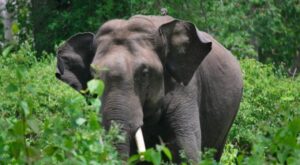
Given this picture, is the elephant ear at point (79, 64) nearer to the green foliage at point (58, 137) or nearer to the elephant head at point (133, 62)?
the elephant head at point (133, 62)

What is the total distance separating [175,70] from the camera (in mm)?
11594

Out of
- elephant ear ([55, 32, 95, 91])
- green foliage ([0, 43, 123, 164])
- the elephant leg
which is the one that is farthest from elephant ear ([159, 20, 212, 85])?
green foliage ([0, 43, 123, 164])

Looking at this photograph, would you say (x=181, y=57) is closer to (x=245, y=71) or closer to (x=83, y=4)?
(x=245, y=71)

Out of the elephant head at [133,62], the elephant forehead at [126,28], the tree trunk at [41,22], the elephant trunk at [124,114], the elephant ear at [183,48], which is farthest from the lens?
the tree trunk at [41,22]

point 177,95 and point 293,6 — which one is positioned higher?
point 177,95

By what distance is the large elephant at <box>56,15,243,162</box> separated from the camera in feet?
35.1

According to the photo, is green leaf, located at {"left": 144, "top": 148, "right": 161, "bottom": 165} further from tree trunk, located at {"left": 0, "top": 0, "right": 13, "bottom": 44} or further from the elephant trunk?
tree trunk, located at {"left": 0, "top": 0, "right": 13, "bottom": 44}

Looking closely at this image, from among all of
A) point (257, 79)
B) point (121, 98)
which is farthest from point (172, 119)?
point (257, 79)

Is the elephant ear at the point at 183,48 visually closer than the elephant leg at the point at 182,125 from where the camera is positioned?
No

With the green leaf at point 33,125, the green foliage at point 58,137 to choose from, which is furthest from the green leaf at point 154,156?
the green leaf at point 33,125

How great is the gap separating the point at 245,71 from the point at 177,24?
20.4 feet

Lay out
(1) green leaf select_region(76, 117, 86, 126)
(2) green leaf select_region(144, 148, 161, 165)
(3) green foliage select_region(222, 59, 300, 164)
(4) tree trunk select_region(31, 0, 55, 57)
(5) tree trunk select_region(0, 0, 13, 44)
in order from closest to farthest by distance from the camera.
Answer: (2) green leaf select_region(144, 148, 161, 165), (1) green leaf select_region(76, 117, 86, 126), (3) green foliage select_region(222, 59, 300, 164), (4) tree trunk select_region(31, 0, 55, 57), (5) tree trunk select_region(0, 0, 13, 44)

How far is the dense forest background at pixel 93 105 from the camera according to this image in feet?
23.8

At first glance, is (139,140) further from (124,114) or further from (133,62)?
(133,62)
